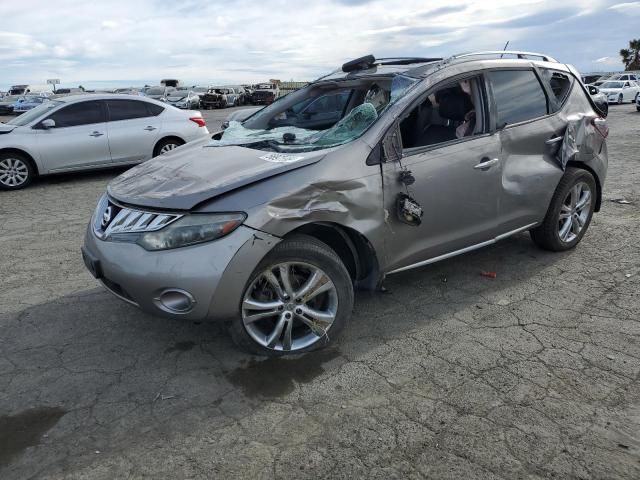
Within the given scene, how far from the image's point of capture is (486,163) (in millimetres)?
3912

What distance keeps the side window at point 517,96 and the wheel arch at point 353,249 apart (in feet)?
5.14

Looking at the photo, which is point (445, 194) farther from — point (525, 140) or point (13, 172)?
point (13, 172)

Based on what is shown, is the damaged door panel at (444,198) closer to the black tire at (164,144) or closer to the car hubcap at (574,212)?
the car hubcap at (574,212)

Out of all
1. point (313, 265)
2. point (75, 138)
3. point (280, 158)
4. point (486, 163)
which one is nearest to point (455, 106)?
point (486, 163)

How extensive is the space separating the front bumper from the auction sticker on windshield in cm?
54

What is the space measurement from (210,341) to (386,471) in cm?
161

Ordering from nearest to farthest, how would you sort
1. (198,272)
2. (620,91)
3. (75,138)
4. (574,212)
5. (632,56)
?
(198,272), (574,212), (75,138), (620,91), (632,56)

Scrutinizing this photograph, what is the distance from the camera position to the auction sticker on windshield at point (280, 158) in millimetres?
3232

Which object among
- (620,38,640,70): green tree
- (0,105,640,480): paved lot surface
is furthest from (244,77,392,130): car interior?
(620,38,640,70): green tree

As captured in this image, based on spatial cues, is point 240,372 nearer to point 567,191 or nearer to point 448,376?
point 448,376

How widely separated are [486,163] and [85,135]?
739 cm

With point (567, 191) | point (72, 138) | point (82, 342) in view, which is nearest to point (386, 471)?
point (82, 342)

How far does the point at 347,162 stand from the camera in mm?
3273

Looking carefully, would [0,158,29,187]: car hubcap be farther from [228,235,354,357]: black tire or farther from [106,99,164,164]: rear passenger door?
[228,235,354,357]: black tire
